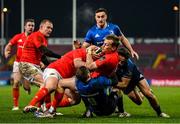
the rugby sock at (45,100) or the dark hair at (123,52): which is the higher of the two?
the dark hair at (123,52)

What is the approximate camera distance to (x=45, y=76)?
14.5m

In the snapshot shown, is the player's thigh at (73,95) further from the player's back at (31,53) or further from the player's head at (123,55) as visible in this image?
the player's back at (31,53)

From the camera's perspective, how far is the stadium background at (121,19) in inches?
2256

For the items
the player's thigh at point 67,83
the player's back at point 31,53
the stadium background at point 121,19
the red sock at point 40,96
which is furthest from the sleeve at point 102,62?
the stadium background at point 121,19

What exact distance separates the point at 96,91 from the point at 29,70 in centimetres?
305

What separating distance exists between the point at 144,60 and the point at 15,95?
33.7 metres

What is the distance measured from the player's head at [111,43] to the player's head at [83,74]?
1.76 feet

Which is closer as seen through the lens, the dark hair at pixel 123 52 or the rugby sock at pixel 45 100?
the rugby sock at pixel 45 100

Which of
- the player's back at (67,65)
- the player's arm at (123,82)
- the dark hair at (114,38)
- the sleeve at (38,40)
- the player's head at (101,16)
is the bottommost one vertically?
the player's arm at (123,82)

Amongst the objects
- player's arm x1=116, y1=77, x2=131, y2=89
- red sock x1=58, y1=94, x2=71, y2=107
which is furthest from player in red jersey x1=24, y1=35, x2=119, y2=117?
player's arm x1=116, y1=77, x2=131, y2=89

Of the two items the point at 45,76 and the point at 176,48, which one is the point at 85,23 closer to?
the point at 176,48

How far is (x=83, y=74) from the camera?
13984 millimetres

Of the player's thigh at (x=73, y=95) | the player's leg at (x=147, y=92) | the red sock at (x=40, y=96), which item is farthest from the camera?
the player's thigh at (x=73, y=95)

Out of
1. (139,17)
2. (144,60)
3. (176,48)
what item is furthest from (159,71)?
(139,17)
